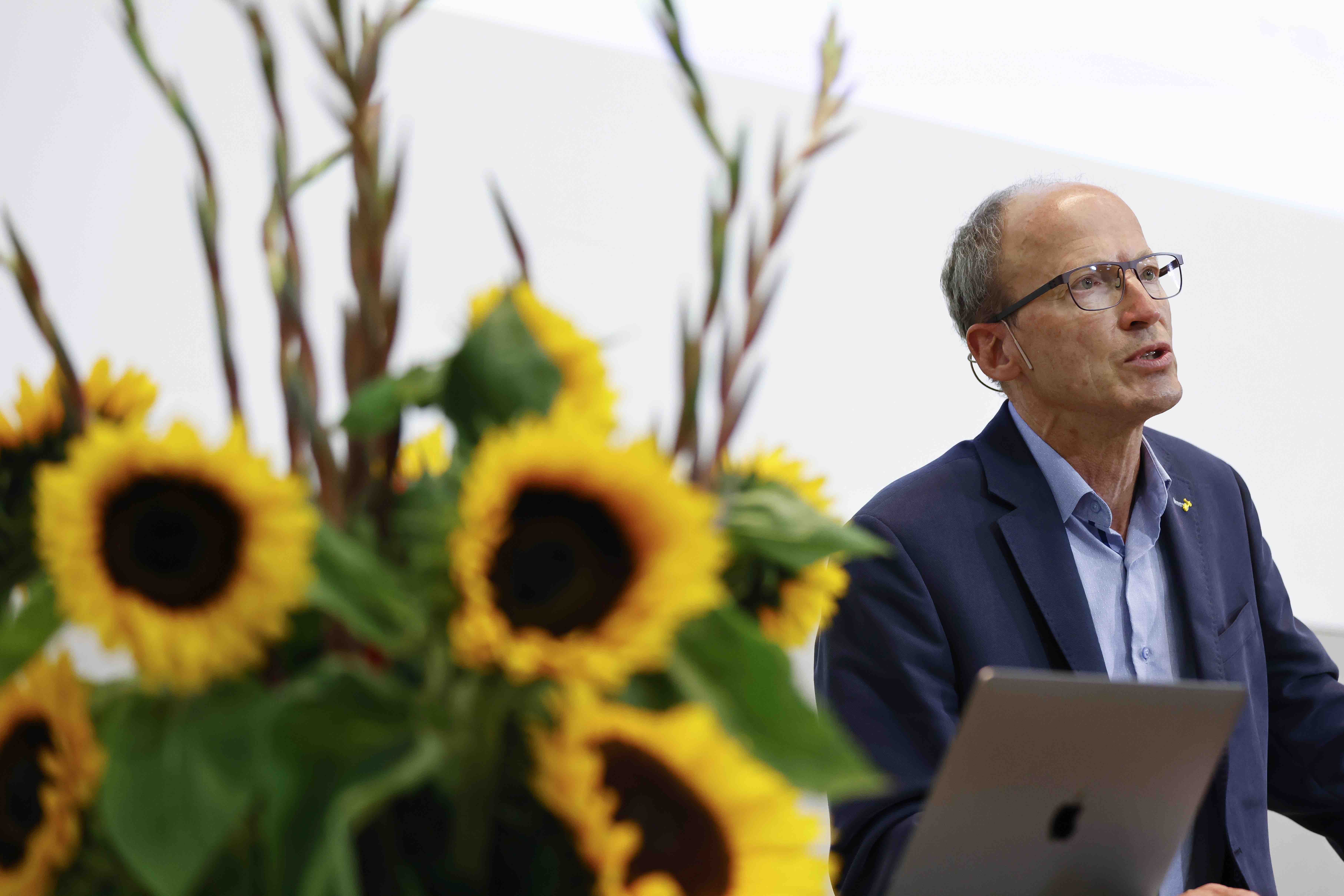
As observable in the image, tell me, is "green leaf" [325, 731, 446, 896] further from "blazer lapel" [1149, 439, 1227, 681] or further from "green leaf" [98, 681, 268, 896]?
"blazer lapel" [1149, 439, 1227, 681]

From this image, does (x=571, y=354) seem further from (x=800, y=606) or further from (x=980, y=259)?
(x=980, y=259)

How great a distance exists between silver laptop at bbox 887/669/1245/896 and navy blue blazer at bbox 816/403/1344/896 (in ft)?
1.39

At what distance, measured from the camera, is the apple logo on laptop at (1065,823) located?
741 millimetres

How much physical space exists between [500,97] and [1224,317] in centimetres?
182

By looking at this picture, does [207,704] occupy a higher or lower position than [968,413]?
lower

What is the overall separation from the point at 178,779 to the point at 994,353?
5.31 ft

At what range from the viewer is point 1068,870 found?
0.77 meters

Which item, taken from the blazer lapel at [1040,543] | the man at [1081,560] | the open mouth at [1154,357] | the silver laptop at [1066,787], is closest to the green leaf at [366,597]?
the silver laptop at [1066,787]

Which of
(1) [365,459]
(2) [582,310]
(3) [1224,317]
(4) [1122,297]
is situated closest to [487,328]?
(1) [365,459]

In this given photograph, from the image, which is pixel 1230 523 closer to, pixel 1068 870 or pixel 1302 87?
pixel 1068 870

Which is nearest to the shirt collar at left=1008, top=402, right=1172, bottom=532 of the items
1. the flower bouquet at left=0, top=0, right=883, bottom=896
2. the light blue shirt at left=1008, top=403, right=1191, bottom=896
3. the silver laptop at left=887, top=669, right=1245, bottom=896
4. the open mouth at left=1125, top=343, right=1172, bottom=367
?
the light blue shirt at left=1008, top=403, right=1191, bottom=896

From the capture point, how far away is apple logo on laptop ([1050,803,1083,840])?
0.74 meters

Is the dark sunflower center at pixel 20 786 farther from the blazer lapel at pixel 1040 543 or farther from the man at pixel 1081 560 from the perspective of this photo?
the blazer lapel at pixel 1040 543

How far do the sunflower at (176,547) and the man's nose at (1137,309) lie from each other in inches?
60.3
